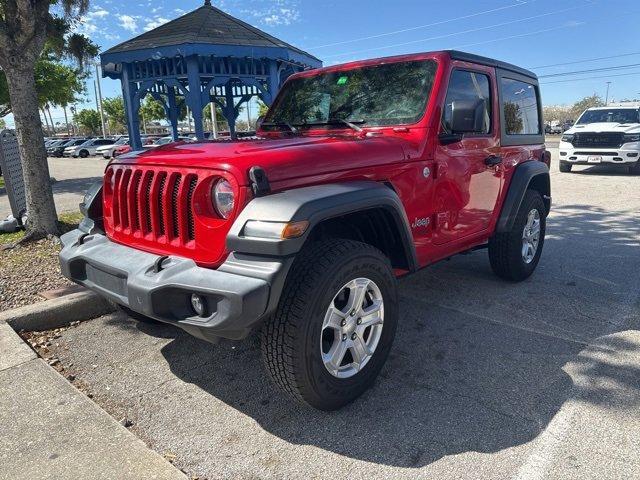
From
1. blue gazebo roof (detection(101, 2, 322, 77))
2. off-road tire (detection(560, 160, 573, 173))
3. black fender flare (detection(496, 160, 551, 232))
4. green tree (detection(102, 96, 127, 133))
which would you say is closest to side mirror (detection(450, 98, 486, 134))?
black fender flare (detection(496, 160, 551, 232))

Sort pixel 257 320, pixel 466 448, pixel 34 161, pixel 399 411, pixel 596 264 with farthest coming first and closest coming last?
pixel 34 161 < pixel 596 264 < pixel 399 411 < pixel 466 448 < pixel 257 320

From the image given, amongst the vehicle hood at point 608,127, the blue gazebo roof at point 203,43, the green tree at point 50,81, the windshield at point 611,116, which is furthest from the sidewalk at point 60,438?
the green tree at point 50,81

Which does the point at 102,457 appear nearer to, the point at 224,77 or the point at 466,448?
the point at 466,448

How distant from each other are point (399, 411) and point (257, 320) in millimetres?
1026

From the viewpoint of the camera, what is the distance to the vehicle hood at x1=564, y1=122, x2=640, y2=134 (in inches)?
504

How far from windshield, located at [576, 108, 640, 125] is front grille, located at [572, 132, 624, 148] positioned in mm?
1219

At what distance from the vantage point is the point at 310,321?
7.71ft

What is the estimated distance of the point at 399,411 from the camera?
8.80ft

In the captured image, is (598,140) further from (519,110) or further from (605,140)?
(519,110)

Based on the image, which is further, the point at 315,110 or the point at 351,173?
the point at 315,110

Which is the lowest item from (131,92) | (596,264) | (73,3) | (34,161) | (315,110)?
(596,264)

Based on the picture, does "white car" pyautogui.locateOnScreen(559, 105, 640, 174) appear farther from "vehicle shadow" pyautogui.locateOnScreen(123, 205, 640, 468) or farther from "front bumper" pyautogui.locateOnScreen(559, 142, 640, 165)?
"vehicle shadow" pyautogui.locateOnScreen(123, 205, 640, 468)

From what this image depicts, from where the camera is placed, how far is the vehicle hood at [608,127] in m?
12.8

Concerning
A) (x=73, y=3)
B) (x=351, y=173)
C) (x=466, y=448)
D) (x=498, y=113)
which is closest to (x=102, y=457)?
(x=466, y=448)
